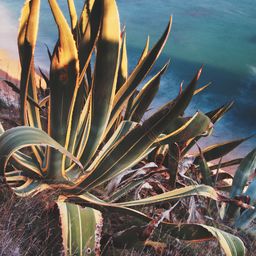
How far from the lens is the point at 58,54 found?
2.12m

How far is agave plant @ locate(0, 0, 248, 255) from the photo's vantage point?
2.10m

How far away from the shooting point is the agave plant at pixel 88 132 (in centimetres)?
210

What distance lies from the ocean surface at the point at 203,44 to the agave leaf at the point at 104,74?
3.50 meters

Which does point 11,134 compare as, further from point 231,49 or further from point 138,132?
point 231,49

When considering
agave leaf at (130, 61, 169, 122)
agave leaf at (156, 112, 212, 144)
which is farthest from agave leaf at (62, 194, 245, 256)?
agave leaf at (130, 61, 169, 122)

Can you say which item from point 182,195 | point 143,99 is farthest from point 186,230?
point 143,99

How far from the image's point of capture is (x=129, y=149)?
92.0 inches

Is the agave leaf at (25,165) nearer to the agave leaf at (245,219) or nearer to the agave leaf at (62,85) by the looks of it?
the agave leaf at (62,85)

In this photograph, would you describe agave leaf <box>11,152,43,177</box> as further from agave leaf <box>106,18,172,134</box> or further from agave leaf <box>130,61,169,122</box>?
agave leaf <box>130,61,169,122</box>

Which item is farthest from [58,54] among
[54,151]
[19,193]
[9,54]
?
[9,54]

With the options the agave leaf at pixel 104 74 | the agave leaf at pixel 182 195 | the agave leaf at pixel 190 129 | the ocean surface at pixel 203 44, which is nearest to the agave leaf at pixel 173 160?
the agave leaf at pixel 190 129

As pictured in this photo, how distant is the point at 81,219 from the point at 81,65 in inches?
27.4

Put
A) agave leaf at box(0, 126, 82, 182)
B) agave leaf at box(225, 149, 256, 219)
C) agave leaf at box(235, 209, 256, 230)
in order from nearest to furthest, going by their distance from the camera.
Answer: agave leaf at box(0, 126, 82, 182) < agave leaf at box(235, 209, 256, 230) < agave leaf at box(225, 149, 256, 219)

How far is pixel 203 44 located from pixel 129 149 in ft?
20.7
